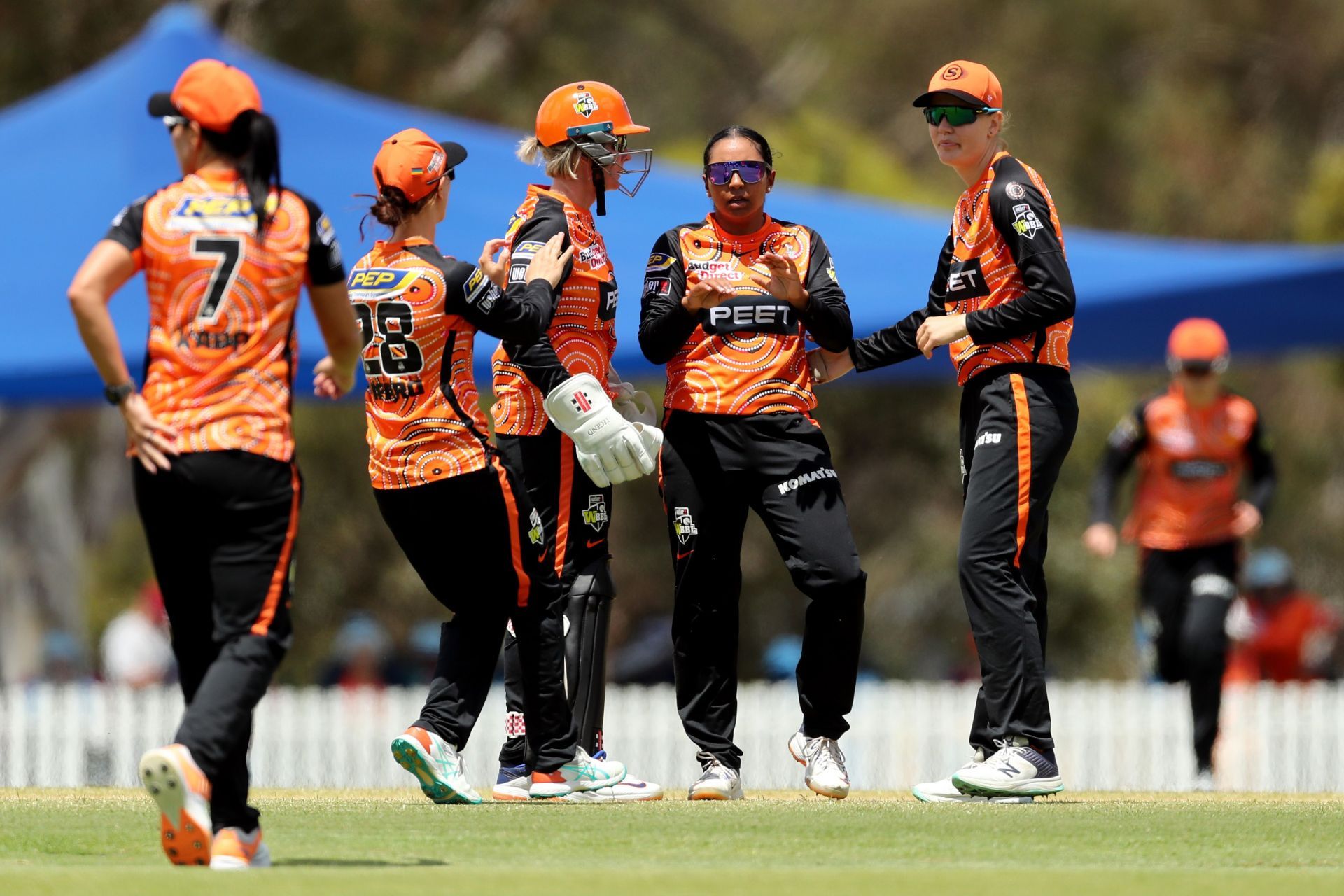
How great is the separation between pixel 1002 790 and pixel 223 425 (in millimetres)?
2970

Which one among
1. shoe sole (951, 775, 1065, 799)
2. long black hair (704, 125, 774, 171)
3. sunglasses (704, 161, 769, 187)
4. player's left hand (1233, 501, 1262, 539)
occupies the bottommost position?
shoe sole (951, 775, 1065, 799)

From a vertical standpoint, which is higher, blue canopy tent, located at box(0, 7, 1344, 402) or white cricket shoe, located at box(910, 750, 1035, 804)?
blue canopy tent, located at box(0, 7, 1344, 402)

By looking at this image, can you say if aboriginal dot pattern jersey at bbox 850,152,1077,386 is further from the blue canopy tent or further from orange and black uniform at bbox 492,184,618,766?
the blue canopy tent

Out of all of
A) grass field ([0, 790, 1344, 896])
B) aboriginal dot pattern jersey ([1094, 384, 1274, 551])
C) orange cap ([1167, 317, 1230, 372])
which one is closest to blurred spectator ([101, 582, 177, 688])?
aboriginal dot pattern jersey ([1094, 384, 1274, 551])

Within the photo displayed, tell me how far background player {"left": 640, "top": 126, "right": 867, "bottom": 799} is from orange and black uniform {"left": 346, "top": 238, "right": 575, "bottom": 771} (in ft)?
2.10

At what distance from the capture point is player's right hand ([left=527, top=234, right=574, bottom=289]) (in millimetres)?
6938

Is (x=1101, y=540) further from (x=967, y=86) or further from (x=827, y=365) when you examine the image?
(x=967, y=86)

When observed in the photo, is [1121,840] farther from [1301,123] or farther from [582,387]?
[1301,123]

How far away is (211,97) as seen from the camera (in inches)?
216

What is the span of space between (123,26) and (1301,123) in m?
17.2

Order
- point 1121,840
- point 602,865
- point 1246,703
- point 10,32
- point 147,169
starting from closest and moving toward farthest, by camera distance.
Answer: point 602,865 → point 1121,840 → point 147,169 → point 1246,703 → point 10,32

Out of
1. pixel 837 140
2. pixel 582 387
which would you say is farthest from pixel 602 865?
pixel 837 140

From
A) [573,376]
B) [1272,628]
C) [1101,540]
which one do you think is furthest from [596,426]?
[1272,628]

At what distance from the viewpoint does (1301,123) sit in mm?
31828
